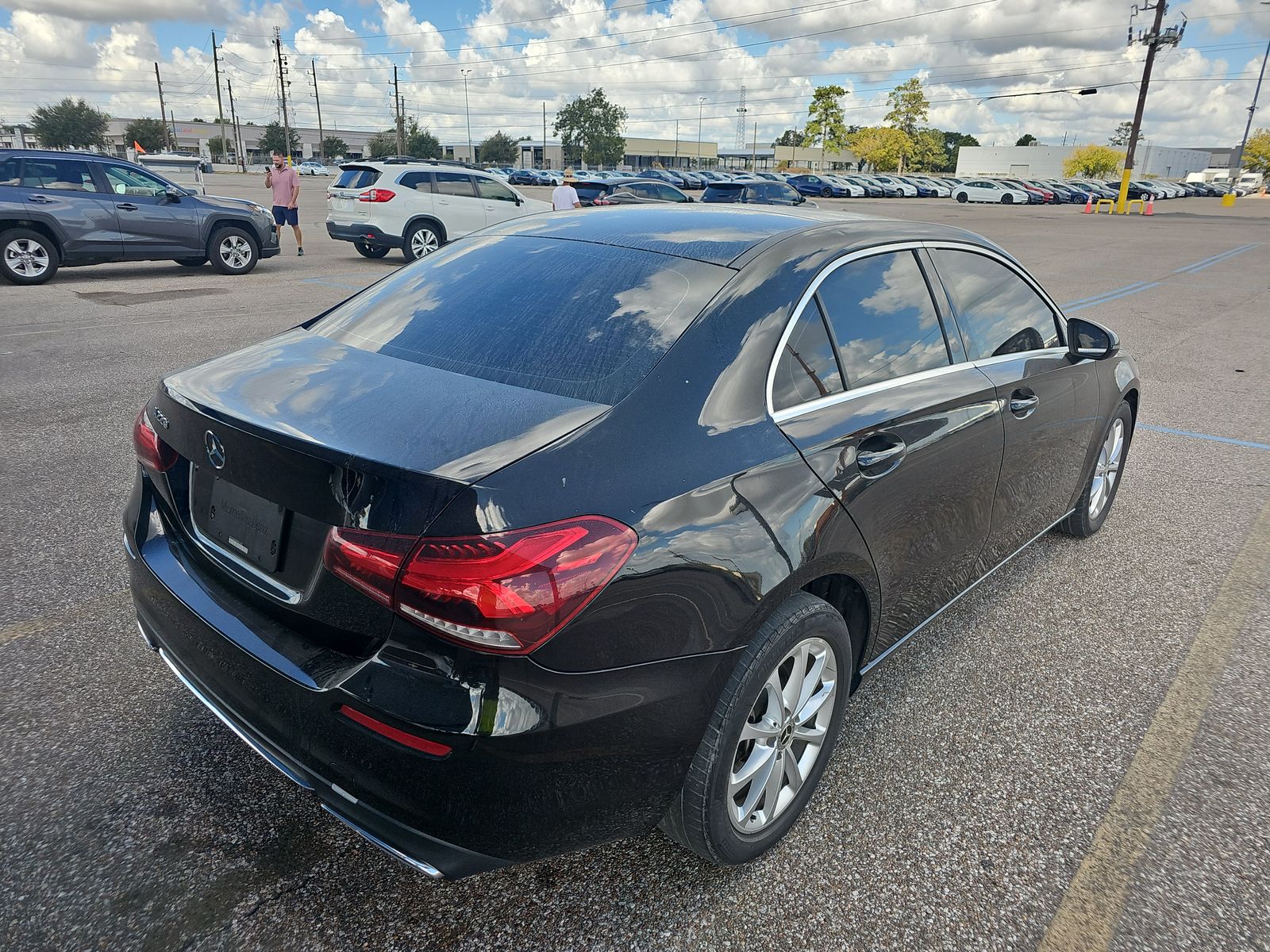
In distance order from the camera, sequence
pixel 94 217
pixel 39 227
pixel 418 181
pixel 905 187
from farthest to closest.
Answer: pixel 905 187, pixel 418 181, pixel 94 217, pixel 39 227

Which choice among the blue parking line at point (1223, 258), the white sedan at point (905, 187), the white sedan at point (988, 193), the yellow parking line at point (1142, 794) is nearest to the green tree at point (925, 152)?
the white sedan at point (905, 187)

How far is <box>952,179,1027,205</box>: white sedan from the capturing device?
196 ft

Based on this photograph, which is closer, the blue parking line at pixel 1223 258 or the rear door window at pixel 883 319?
the rear door window at pixel 883 319

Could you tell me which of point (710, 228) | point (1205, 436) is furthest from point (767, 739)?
point (1205, 436)

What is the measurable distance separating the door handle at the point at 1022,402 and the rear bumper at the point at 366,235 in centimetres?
1377

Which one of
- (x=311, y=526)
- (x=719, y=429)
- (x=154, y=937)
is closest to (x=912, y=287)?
(x=719, y=429)

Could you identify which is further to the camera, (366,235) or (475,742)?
→ (366,235)

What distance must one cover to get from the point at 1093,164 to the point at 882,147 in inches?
A: 1308

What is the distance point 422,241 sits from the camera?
52.0 ft

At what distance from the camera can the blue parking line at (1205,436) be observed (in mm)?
6281

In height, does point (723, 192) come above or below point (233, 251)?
above

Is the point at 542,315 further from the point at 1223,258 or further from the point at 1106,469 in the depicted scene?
the point at 1223,258

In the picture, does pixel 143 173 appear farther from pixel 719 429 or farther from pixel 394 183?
pixel 719 429

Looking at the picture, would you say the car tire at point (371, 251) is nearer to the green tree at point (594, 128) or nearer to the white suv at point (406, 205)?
the white suv at point (406, 205)
